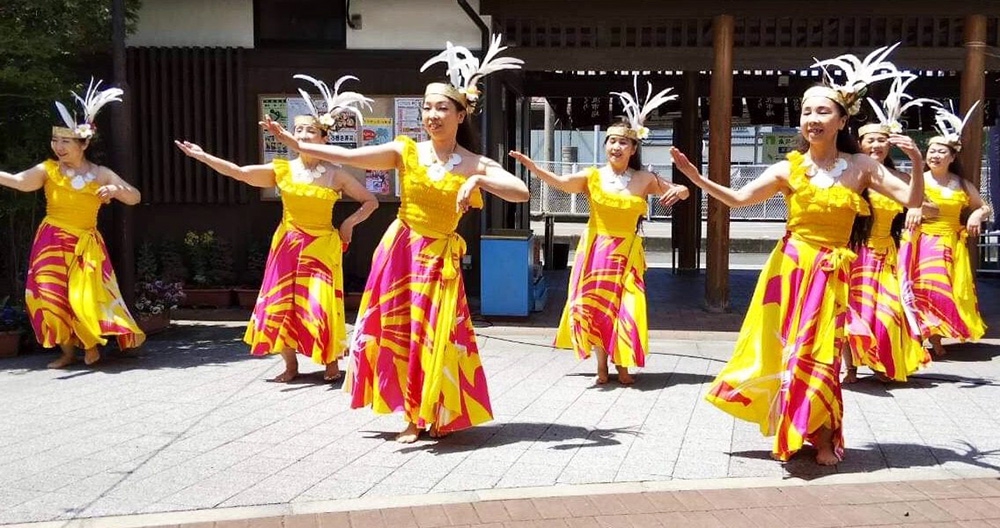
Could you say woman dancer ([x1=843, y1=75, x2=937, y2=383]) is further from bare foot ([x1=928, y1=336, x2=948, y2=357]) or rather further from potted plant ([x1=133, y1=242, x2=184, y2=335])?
potted plant ([x1=133, y1=242, x2=184, y2=335])

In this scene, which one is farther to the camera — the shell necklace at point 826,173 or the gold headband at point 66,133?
the gold headband at point 66,133

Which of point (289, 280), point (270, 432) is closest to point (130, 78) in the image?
point (289, 280)

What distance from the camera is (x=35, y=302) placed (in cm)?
747

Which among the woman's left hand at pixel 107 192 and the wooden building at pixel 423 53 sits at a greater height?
the wooden building at pixel 423 53

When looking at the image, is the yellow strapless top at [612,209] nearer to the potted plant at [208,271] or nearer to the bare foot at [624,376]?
the bare foot at [624,376]

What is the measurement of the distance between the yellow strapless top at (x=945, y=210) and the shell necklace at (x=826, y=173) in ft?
12.2

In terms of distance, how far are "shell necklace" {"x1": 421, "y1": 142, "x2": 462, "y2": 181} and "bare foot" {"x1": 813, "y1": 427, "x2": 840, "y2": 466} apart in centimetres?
232

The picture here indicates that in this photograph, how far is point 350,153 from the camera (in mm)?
5102

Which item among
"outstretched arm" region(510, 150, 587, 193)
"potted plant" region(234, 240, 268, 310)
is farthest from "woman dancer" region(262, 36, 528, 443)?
"potted plant" region(234, 240, 268, 310)

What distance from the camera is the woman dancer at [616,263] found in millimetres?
6914

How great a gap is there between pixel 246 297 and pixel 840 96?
24.1 feet

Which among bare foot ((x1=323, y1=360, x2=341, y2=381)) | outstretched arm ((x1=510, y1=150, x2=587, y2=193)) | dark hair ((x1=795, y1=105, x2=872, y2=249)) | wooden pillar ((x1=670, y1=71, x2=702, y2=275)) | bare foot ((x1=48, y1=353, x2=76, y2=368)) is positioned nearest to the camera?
dark hair ((x1=795, y1=105, x2=872, y2=249))

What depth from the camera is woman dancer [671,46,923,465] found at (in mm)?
4723

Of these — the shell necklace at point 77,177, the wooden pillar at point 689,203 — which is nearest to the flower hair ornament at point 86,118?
the shell necklace at point 77,177
